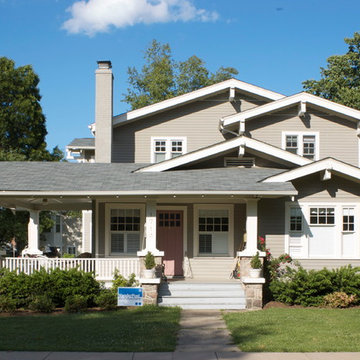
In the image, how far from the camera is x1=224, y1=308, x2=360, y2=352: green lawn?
9.65m

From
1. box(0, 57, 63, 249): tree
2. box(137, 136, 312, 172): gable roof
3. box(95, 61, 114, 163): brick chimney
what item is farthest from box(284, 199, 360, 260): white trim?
A: box(0, 57, 63, 249): tree

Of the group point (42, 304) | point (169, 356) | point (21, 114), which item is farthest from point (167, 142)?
point (21, 114)

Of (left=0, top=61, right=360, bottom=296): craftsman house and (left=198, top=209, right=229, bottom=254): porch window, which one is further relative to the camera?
(left=198, top=209, right=229, bottom=254): porch window

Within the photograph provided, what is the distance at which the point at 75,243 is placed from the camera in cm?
4822

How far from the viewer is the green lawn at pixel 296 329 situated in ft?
31.7

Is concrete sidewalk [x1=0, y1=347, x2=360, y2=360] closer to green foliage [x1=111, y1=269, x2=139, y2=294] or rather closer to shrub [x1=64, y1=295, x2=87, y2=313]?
shrub [x1=64, y1=295, x2=87, y2=313]

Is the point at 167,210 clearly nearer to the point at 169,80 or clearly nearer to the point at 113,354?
the point at 113,354

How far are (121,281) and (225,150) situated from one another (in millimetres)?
5369

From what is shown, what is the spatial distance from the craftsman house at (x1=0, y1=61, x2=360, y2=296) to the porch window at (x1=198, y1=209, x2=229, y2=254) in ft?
0.11

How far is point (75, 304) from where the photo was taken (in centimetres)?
1357

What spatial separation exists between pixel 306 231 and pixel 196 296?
414cm

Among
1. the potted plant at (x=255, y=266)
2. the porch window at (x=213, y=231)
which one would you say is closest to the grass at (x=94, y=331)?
the potted plant at (x=255, y=266)

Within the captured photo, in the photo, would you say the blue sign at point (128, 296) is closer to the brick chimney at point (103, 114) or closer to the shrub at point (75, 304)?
the shrub at point (75, 304)

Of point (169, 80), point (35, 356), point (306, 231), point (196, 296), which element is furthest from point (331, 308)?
point (169, 80)
